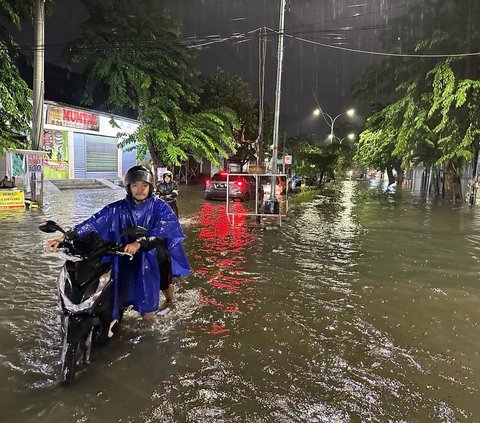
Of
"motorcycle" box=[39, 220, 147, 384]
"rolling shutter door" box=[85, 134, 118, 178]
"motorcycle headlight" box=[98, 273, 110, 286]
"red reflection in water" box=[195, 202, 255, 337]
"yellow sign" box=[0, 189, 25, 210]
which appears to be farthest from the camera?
"rolling shutter door" box=[85, 134, 118, 178]

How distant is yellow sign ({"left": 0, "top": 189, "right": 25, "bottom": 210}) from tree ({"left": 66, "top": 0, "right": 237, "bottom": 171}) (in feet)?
20.9

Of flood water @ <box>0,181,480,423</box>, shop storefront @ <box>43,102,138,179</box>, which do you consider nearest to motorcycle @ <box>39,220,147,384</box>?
flood water @ <box>0,181,480,423</box>

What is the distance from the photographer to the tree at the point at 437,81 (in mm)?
17406

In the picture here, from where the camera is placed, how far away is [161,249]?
178 inches

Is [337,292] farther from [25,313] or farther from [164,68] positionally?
[164,68]

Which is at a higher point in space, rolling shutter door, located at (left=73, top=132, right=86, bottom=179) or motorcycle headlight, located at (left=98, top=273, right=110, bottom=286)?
rolling shutter door, located at (left=73, top=132, right=86, bottom=179)

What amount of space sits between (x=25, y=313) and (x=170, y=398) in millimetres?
2618

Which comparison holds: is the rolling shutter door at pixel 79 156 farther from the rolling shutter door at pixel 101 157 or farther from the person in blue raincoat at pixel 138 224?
the person in blue raincoat at pixel 138 224

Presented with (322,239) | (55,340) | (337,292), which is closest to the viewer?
(55,340)

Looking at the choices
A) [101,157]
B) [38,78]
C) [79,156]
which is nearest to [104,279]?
[38,78]

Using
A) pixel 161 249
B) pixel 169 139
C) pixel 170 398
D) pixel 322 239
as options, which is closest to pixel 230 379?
pixel 170 398

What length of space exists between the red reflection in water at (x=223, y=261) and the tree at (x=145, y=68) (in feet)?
25.9

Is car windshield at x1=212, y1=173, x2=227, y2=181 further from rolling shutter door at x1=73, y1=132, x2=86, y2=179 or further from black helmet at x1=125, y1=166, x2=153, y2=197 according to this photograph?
black helmet at x1=125, y1=166, x2=153, y2=197

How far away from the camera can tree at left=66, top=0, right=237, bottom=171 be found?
18.8 meters
